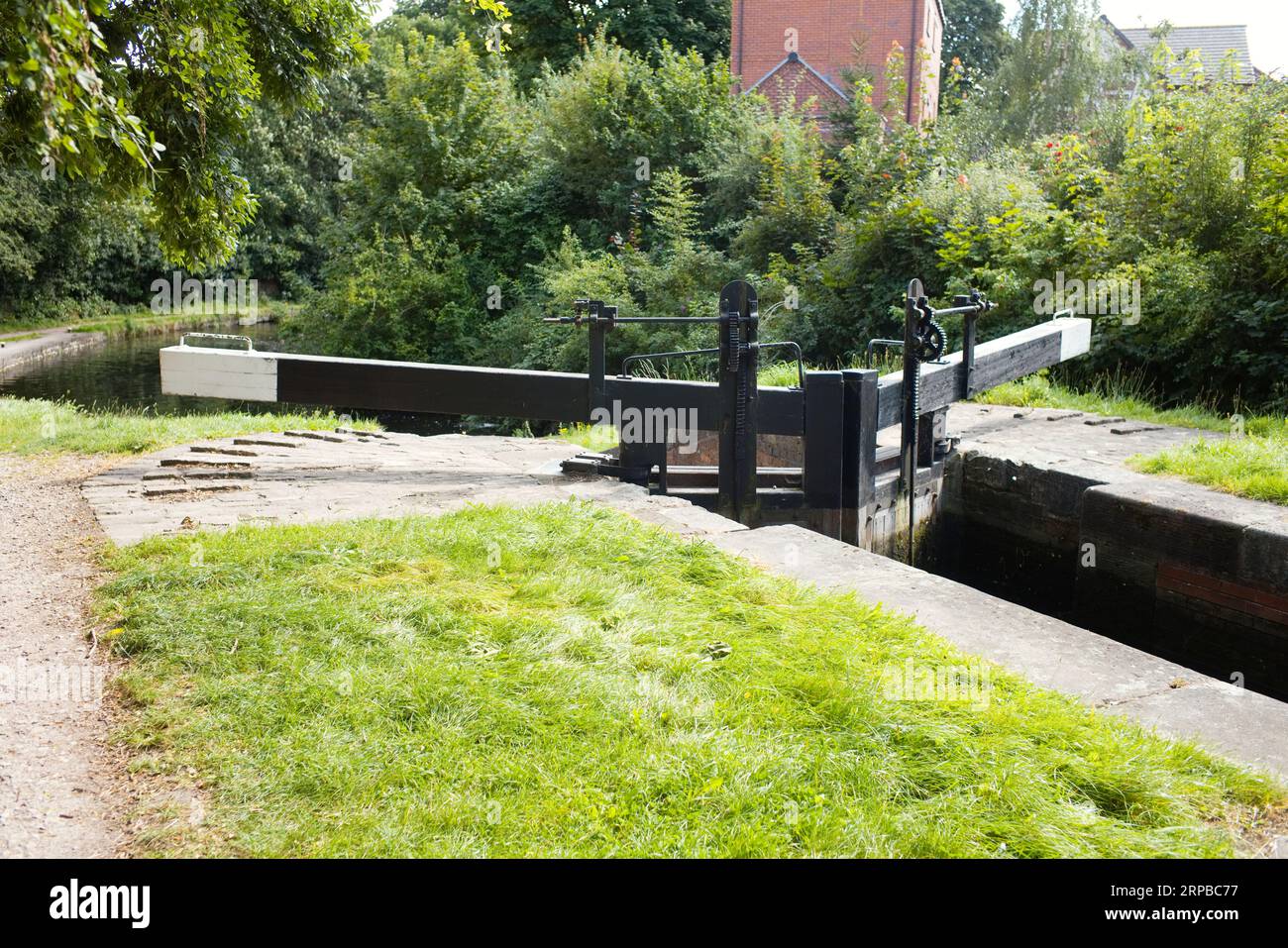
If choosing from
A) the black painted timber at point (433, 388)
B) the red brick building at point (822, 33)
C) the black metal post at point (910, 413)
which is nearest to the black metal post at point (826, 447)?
the black metal post at point (910, 413)

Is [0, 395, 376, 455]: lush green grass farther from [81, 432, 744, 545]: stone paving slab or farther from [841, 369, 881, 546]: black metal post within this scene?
[841, 369, 881, 546]: black metal post

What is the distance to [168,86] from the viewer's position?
622 cm

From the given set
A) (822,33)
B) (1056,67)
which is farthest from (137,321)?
(1056,67)

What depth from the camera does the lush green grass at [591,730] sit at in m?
2.67

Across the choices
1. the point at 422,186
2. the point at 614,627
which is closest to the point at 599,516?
the point at 614,627

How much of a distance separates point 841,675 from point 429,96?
19.3 meters

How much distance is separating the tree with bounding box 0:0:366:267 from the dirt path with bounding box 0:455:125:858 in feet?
5.46

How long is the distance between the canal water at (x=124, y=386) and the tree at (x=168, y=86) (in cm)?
594

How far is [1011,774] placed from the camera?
9.52ft

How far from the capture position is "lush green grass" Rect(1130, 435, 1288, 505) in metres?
6.40

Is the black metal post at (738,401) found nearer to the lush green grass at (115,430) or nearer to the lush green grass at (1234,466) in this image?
the lush green grass at (1234,466)

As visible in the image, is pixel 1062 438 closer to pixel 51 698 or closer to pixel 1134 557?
pixel 1134 557

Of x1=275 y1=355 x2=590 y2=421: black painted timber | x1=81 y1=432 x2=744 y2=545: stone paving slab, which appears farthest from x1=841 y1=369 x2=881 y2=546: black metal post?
x1=275 y1=355 x2=590 y2=421: black painted timber
